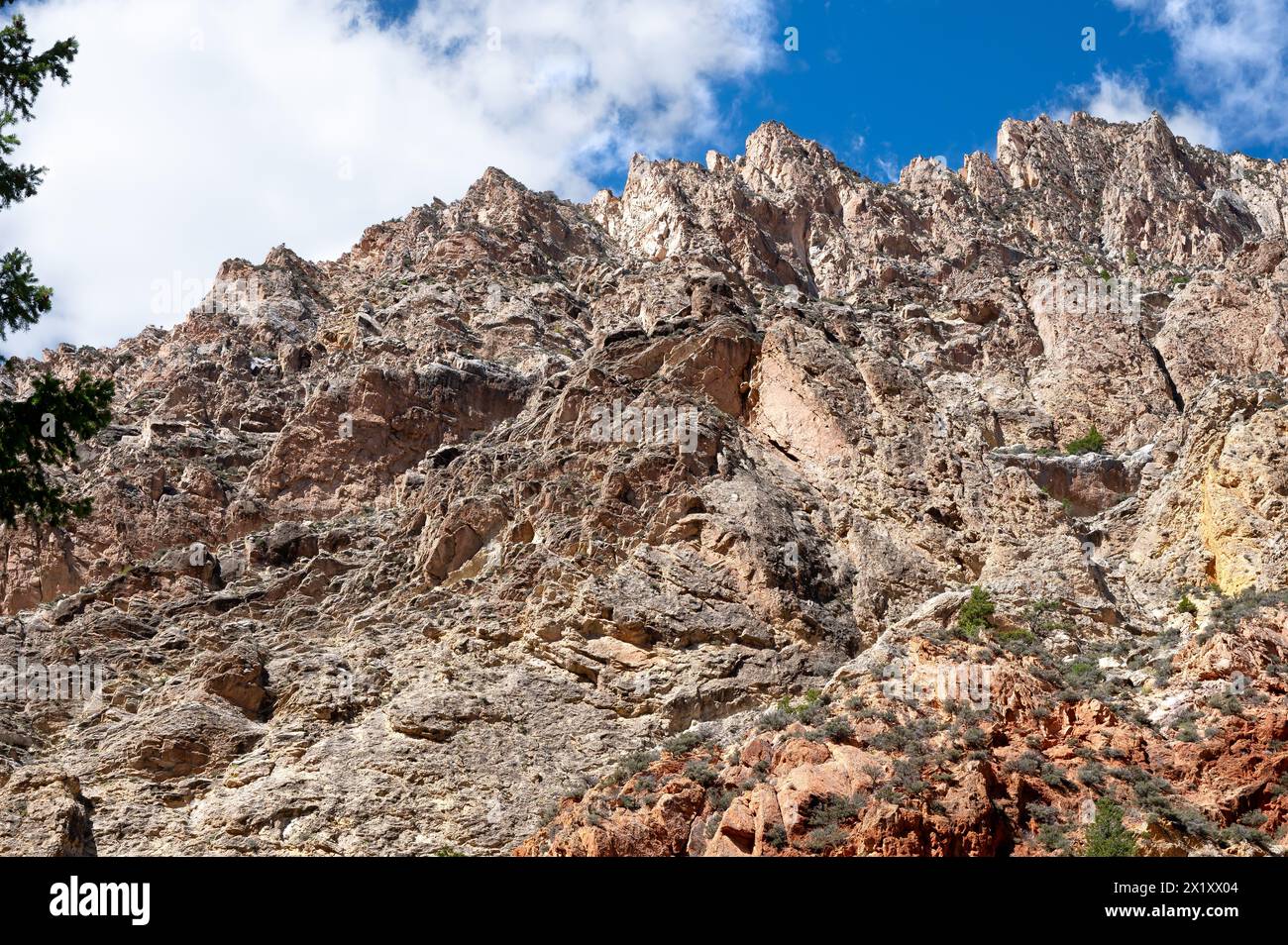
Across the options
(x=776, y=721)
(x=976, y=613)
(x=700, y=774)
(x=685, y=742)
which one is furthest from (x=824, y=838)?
(x=976, y=613)

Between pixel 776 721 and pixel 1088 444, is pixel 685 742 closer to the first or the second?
pixel 776 721

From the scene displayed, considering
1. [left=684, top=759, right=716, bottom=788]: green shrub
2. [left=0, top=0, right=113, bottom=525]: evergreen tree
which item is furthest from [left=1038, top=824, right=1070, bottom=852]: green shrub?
[left=0, top=0, right=113, bottom=525]: evergreen tree

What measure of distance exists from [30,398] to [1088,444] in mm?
44728

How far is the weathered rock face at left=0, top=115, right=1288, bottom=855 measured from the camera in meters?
22.5

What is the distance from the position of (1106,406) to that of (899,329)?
1158 centimetres

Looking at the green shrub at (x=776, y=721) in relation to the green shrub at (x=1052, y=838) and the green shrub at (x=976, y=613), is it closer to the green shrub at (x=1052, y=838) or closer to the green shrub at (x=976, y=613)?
the green shrub at (x=976, y=613)

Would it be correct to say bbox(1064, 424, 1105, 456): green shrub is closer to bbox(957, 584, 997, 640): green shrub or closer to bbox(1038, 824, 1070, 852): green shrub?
bbox(957, 584, 997, 640): green shrub

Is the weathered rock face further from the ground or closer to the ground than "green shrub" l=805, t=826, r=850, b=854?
further from the ground

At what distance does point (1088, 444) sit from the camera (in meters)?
53.3

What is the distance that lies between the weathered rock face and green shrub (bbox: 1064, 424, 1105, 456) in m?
1.06

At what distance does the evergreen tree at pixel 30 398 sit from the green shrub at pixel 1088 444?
40730 mm

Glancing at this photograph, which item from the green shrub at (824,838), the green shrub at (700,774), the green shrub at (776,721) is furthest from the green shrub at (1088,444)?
the green shrub at (824,838)

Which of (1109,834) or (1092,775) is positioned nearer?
(1109,834)

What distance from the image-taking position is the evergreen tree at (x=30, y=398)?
17.0 meters
